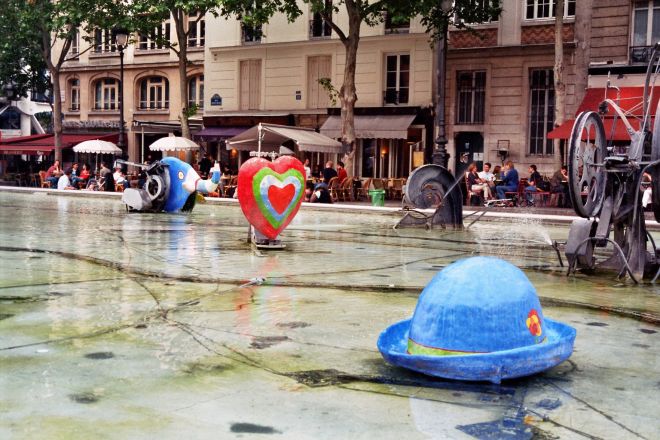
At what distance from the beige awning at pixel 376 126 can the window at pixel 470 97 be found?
1840 millimetres

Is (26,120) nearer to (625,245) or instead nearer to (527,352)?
(625,245)

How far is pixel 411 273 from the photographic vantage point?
30.7ft

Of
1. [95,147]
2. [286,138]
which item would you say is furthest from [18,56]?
[286,138]

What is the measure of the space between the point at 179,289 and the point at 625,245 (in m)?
5.07

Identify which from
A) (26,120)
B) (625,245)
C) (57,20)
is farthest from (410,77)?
(26,120)

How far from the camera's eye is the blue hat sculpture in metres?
4.58

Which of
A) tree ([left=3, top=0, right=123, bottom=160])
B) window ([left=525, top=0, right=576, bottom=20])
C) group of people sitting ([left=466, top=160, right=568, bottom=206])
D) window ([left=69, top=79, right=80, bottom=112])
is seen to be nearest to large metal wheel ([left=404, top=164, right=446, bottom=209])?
A: group of people sitting ([left=466, top=160, right=568, bottom=206])

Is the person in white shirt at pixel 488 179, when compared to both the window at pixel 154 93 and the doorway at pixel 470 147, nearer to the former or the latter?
the doorway at pixel 470 147

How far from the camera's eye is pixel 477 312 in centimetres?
464

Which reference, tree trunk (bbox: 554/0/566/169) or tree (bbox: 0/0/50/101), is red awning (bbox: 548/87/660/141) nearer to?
tree trunk (bbox: 554/0/566/169)

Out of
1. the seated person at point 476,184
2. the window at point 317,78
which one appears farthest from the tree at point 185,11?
the seated person at point 476,184

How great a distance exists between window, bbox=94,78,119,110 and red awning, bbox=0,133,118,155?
5.59ft

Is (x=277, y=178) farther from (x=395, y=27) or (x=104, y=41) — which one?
(x=104, y=41)

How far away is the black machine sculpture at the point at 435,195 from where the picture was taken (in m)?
15.4
